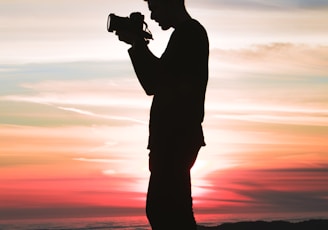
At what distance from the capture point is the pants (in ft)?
29.2

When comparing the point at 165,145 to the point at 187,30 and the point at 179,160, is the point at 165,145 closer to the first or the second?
the point at 179,160

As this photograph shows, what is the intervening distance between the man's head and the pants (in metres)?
1.32

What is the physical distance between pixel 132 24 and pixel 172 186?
1.74 m

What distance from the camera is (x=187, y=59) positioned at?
8945 mm

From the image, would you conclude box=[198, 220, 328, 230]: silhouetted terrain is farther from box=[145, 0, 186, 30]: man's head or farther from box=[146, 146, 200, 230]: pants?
box=[145, 0, 186, 30]: man's head

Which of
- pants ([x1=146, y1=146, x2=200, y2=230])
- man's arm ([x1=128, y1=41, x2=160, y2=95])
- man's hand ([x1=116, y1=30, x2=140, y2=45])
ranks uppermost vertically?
man's hand ([x1=116, y1=30, x2=140, y2=45])

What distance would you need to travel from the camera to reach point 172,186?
892 cm

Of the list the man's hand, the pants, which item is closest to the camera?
the man's hand

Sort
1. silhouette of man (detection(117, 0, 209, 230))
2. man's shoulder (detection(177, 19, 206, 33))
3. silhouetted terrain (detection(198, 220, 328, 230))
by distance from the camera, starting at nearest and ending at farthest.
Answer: silhouette of man (detection(117, 0, 209, 230)) < man's shoulder (detection(177, 19, 206, 33)) < silhouetted terrain (detection(198, 220, 328, 230))

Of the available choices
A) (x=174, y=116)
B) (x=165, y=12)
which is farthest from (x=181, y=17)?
(x=174, y=116)

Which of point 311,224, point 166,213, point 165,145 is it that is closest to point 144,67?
point 165,145

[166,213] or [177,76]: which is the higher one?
[177,76]

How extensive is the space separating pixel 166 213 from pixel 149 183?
37 cm

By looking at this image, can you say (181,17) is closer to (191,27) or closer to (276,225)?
(191,27)
